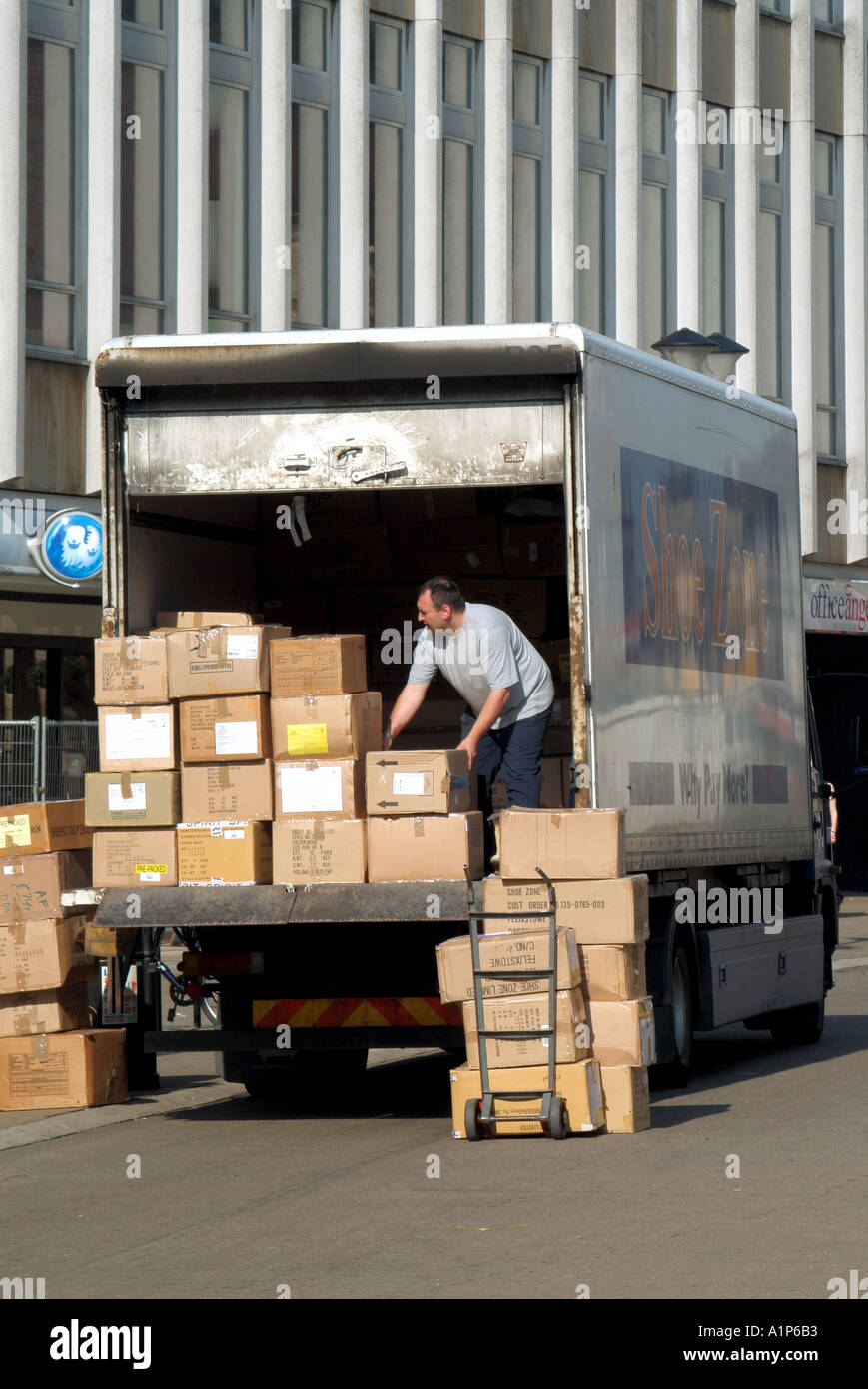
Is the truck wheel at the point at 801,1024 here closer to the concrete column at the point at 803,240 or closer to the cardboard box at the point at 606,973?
the cardboard box at the point at 606,973

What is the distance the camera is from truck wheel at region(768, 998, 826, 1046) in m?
14.2

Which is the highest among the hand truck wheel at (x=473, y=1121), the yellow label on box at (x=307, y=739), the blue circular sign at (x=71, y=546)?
the blue circular sign at (x=71, y=546)

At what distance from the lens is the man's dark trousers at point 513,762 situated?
36.2 feet

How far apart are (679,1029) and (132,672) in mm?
3548

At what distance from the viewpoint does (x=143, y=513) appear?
11.7 m

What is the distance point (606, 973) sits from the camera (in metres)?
10.1

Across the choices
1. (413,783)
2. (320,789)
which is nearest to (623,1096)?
(413,783)

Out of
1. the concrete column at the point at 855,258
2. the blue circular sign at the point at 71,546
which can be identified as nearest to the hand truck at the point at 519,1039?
the blue circular sign at the point at 71,546

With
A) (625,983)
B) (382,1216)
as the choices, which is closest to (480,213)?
(625,983)

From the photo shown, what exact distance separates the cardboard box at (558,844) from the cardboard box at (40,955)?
2517mm

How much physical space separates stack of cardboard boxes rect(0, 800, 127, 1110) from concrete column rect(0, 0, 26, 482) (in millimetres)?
10610

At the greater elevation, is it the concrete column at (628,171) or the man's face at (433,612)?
the concrete column at (628,171)

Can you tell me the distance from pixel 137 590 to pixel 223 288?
13.0 m

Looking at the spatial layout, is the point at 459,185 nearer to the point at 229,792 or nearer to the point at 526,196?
the point at 526,196
